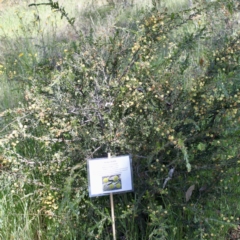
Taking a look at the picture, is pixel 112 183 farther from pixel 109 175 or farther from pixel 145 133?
pixel 145 133

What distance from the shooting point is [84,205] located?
188 centimetres

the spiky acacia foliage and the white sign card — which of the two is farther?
the spiky acacia foliage

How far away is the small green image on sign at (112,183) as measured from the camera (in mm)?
1721

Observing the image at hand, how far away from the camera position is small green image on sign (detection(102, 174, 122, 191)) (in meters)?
1.72

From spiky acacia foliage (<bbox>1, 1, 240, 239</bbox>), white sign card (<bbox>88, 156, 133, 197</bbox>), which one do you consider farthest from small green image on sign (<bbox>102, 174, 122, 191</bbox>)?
spiky acacia foliage (<bbox>1, 1, 240, 239</bbox>)

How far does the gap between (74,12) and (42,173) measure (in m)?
5.13

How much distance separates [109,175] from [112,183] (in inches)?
1.7

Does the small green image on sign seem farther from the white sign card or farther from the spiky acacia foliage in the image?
the spiky acacia foliage

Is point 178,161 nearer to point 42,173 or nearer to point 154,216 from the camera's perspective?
point 154,216

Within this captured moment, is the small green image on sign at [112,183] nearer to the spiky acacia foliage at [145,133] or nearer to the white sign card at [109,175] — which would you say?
the white sign card at [109,175]

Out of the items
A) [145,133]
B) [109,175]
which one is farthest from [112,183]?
[145,133]

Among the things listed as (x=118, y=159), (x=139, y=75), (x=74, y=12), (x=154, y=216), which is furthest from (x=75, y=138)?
(x=74, y=12)

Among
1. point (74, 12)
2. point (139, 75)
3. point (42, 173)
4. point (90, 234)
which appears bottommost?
point (90, 234)

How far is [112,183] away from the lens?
1.73 metres
